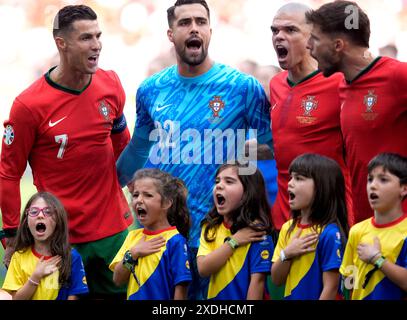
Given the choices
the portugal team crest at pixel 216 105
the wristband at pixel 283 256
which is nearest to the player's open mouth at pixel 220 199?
the wristband at pixel 283 256

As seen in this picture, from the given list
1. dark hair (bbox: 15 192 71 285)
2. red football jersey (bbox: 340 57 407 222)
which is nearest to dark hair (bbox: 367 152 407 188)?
red football jersey (bbox: 340 57 407 222)

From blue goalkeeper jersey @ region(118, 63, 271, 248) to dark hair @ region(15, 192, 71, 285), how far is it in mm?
751

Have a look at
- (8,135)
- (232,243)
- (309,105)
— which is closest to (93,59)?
(8,135)

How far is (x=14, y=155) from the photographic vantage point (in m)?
7.26

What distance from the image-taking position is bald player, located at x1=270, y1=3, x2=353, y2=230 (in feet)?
22.2

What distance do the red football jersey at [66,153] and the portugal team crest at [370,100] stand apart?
183 cm

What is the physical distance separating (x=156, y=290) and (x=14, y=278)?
0.88 metres

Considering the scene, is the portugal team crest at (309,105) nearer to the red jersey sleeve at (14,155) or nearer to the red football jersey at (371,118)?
the red football jersey at (371,118)

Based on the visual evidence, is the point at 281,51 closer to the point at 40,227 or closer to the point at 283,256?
the point at 283,256

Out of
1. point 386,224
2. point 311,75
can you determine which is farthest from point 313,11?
point 386,224

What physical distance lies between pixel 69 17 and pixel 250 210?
182 cm

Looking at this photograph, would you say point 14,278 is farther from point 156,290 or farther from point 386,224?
point 386,224
